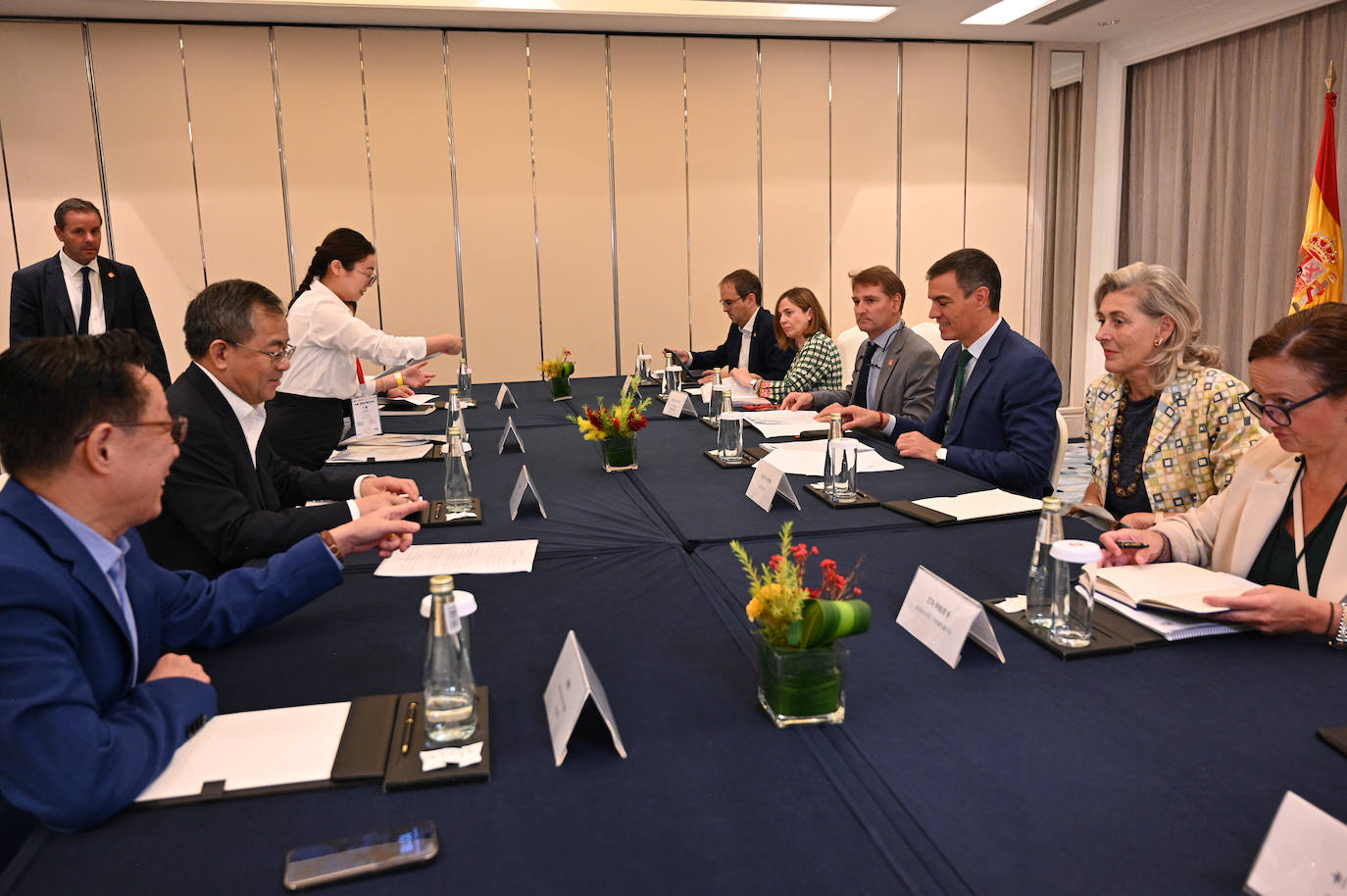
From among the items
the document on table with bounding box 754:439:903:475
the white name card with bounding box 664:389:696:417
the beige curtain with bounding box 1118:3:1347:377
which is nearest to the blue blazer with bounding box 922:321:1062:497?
the document on table with bounding box 754:439:903:475

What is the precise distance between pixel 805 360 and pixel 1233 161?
3.92 metres

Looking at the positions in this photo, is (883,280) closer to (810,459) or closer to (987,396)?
(987,396)

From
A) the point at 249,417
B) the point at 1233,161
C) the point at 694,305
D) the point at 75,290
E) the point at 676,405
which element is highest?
the point at 1233,161

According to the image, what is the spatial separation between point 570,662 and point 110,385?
78 cm

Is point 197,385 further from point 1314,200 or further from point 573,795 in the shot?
point 1314,200

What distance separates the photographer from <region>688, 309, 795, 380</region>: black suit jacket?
6031 mm

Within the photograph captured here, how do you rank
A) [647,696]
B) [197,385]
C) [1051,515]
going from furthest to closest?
[197,385] → [1051,515] → [647,696]

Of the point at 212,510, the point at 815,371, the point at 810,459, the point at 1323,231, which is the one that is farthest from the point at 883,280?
the point at 1323,231

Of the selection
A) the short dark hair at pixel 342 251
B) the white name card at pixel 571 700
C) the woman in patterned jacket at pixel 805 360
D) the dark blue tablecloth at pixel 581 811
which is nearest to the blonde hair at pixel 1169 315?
the dark blue tablecloth at pixel 581 811

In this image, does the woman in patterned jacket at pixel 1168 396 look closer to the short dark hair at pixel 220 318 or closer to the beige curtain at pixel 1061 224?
the short dark hair at pixel 220 318

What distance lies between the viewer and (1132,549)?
1900 millimetres

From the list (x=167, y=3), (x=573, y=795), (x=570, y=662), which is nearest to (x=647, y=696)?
(x=570, y=662)

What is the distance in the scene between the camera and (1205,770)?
1.15 m

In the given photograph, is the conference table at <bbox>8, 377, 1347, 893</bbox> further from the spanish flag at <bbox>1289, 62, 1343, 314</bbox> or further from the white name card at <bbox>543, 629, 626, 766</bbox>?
the spanish flag at <bbox>1289, 62, 1343, 314</bbox>
